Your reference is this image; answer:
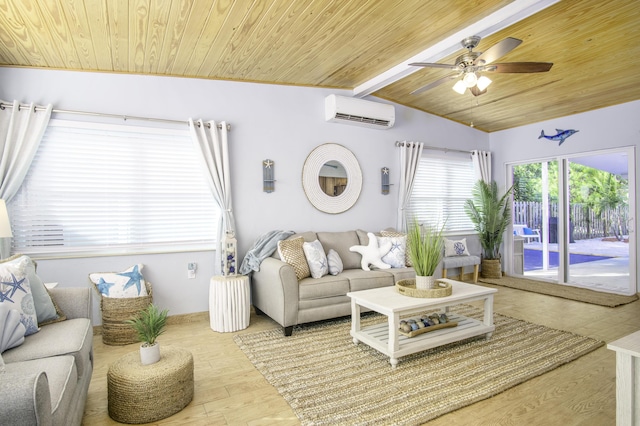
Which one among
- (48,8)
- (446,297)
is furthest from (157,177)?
(446,297)

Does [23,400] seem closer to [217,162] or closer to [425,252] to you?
[425,252]

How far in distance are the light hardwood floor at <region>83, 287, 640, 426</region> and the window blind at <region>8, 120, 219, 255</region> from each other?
→ 991mm

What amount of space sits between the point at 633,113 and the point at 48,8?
20.7ft

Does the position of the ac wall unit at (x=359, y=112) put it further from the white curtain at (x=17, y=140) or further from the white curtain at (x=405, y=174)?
the white curtain at (x=17, y=140)

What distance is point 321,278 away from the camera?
3686mm

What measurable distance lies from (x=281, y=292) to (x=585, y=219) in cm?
468

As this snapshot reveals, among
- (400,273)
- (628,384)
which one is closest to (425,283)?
(400,273)

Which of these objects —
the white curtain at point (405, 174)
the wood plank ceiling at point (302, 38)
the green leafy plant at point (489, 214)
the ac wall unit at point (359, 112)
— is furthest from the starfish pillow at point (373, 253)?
the green leafy plant at point (489, 214)

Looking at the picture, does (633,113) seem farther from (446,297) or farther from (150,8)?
(150,8)

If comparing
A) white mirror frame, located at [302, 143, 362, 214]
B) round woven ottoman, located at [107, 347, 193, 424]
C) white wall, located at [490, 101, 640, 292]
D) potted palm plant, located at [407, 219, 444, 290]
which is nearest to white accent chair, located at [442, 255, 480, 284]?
white wall, located at [490, 101, 640, 292]

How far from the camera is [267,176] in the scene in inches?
169

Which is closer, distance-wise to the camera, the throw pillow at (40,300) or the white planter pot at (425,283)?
the throw pillow at (40,300)

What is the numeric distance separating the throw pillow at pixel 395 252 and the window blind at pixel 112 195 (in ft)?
6.52

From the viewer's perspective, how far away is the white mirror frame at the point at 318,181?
4586 millimetres
